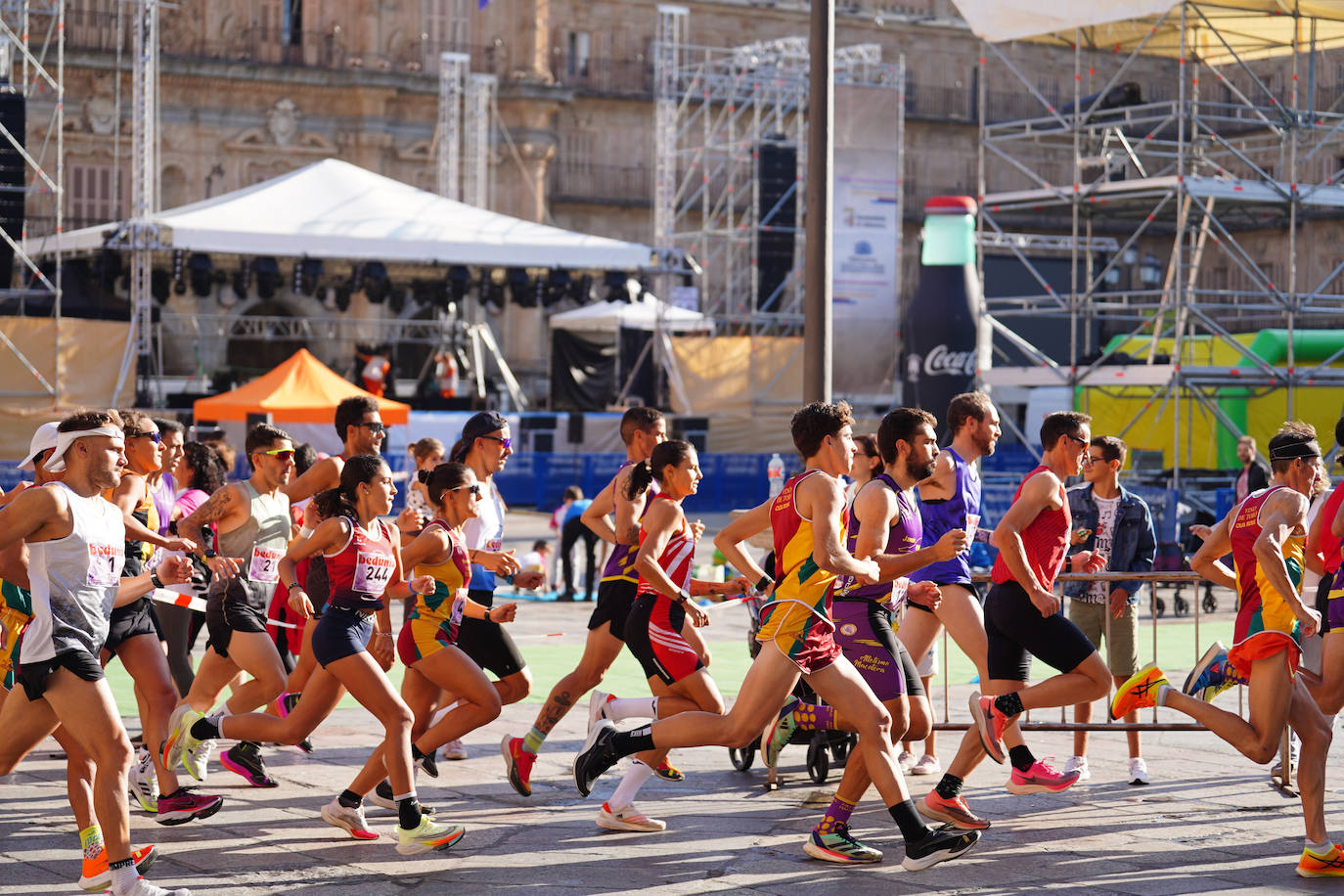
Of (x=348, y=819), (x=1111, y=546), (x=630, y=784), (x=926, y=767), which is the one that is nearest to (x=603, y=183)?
(x=1111, y=546)

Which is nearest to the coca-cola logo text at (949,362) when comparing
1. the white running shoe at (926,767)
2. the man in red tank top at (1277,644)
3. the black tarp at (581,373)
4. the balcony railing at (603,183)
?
the black tarp at (581,373)

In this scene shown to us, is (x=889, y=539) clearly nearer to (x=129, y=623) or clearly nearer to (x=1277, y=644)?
(x=1277, y=644)

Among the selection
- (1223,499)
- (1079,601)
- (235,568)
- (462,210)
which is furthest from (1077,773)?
(462,210)

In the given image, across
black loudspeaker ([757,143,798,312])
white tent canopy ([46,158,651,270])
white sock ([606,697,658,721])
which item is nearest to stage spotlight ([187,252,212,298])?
white tent canopy ([46,158,651,270])

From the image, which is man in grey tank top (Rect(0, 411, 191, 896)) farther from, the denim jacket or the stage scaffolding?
the stage scaffolding

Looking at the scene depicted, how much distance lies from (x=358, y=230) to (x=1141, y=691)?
2092cm

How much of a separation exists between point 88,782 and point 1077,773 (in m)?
4.09

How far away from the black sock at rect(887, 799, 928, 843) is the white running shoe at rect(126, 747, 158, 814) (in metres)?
3.07

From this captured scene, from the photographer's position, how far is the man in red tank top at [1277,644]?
666cm

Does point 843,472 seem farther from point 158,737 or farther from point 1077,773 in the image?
point 158,737

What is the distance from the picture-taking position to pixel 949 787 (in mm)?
7168

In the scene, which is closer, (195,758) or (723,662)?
(195,758)

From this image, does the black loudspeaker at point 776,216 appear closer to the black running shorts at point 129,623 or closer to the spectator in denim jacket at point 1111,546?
the spectator in denim jacket at point 1111,546

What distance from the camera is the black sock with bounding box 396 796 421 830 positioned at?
6863 millimetres
